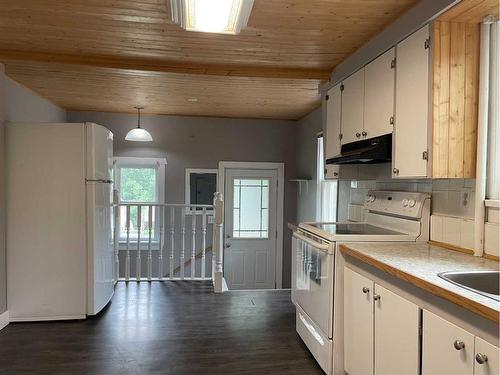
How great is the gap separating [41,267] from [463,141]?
334cm

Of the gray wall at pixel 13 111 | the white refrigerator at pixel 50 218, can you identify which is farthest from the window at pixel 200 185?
the white refrigerator at pixel 50 218

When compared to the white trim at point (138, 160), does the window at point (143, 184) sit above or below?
below

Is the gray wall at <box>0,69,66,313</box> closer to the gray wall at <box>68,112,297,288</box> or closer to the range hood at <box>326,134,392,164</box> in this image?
the gray wall at <box>68,112,297,288</box>

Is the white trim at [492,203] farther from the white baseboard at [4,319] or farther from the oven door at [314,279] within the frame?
the white baseboard at [4,319]

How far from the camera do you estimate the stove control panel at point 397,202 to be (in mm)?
2414

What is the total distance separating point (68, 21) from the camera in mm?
2504

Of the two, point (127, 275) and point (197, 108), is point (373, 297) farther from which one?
point (197, 108)

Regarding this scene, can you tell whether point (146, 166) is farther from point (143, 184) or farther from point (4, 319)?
point (4, 319)

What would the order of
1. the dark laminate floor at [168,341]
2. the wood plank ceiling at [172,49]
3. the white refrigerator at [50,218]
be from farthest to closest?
the white refrigerator at [50,218] → the dark laminate floor at [168,341] → the wood plank ceiling at [172,49]

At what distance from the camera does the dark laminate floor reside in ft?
8.50

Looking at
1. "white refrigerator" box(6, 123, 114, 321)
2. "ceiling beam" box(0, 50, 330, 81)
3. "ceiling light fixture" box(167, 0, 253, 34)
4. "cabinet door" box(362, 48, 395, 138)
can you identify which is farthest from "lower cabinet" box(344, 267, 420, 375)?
"white refrigerator" box(6, 123, 114, 321)

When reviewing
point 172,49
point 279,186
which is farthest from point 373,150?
point 279,186

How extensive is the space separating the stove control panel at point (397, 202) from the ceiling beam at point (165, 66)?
127 centimetres

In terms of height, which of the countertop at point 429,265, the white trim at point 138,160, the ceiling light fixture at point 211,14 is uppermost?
the ceiling light fixture at point 211,14
